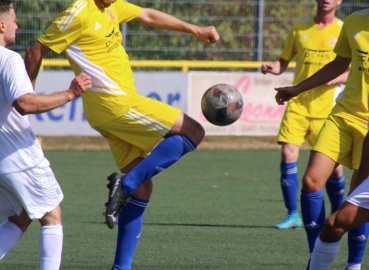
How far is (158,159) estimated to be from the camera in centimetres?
627

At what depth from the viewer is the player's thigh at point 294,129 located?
864cm

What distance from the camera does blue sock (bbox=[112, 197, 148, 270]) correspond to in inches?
250

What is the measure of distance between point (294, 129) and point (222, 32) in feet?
25.2

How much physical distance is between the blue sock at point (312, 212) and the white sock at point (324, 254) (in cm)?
104

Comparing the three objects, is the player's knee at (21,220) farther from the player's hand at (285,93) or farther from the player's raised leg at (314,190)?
the player's hand at (285,93)

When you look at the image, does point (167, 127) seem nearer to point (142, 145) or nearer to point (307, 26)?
point (142, 145)

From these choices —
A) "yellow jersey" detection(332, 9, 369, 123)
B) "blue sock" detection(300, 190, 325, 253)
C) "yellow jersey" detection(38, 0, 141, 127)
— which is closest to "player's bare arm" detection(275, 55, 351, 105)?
"yellow jersey" detection(332, 9, 369, 123)

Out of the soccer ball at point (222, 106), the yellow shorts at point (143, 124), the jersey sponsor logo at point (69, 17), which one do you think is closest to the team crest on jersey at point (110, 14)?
the jersey sponsor logo at point (69, 17)

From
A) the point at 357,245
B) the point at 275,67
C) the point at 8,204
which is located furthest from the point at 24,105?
the point at 275,67

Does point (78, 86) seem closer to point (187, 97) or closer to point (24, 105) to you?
point (24, 105)

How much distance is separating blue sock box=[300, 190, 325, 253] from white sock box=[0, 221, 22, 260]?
81.2 inches

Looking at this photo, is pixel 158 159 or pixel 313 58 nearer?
pixel 158 159

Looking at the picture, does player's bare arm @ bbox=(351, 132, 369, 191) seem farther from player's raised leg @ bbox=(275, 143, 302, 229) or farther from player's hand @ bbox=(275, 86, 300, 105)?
player's raised leg @ bbox=(275, 143, 302, 229)

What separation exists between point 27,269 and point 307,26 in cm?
377
